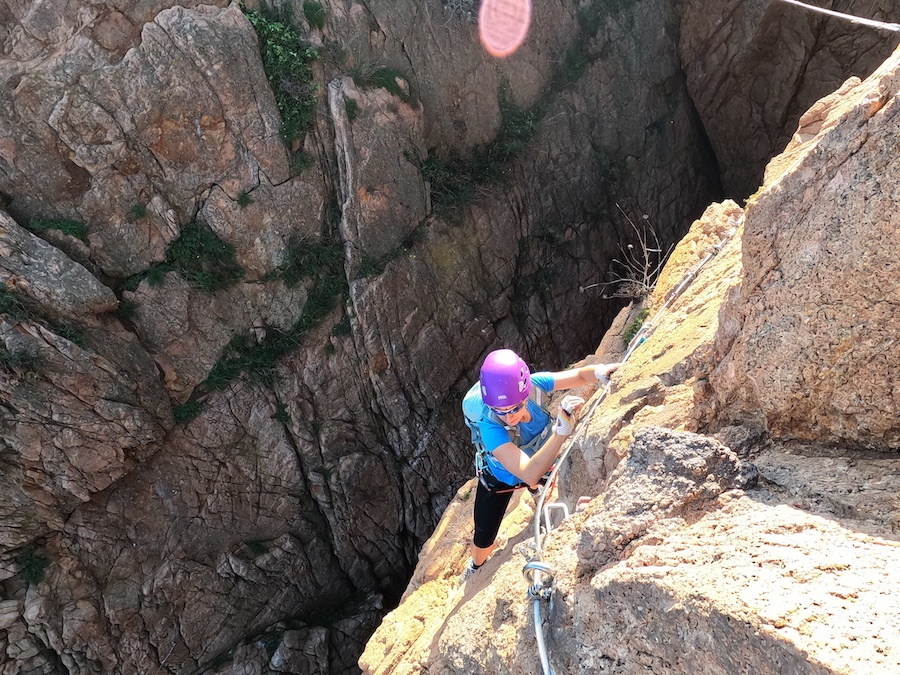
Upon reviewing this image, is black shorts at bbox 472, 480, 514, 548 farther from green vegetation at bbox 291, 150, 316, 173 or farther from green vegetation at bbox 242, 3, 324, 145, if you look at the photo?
green vegetation at bbox 242, 3, 324, 145

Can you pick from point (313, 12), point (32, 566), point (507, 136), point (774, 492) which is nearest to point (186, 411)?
point (32, 566)

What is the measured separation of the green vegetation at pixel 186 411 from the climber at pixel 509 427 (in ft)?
23.3

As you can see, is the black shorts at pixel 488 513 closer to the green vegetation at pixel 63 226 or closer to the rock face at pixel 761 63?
the green vegetation at pixel 63 226

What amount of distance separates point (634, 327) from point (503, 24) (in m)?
8.47

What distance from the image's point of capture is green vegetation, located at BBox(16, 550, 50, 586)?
8859 mm

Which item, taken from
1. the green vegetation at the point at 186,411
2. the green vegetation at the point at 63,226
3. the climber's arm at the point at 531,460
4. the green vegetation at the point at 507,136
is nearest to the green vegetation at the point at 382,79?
the green vegetation at the point at 507,136

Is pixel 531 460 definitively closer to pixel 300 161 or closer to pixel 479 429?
pixel 479 429

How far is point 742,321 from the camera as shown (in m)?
2.83

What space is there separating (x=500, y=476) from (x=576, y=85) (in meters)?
11.0

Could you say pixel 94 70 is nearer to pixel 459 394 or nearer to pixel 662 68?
pixel 459 394

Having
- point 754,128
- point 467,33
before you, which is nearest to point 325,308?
Result: point 467,33

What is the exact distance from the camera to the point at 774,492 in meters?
2.28

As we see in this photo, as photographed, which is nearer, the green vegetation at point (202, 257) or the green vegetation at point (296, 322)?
the green vegetation at point (202, 257)

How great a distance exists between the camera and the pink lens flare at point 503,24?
1111 cm
